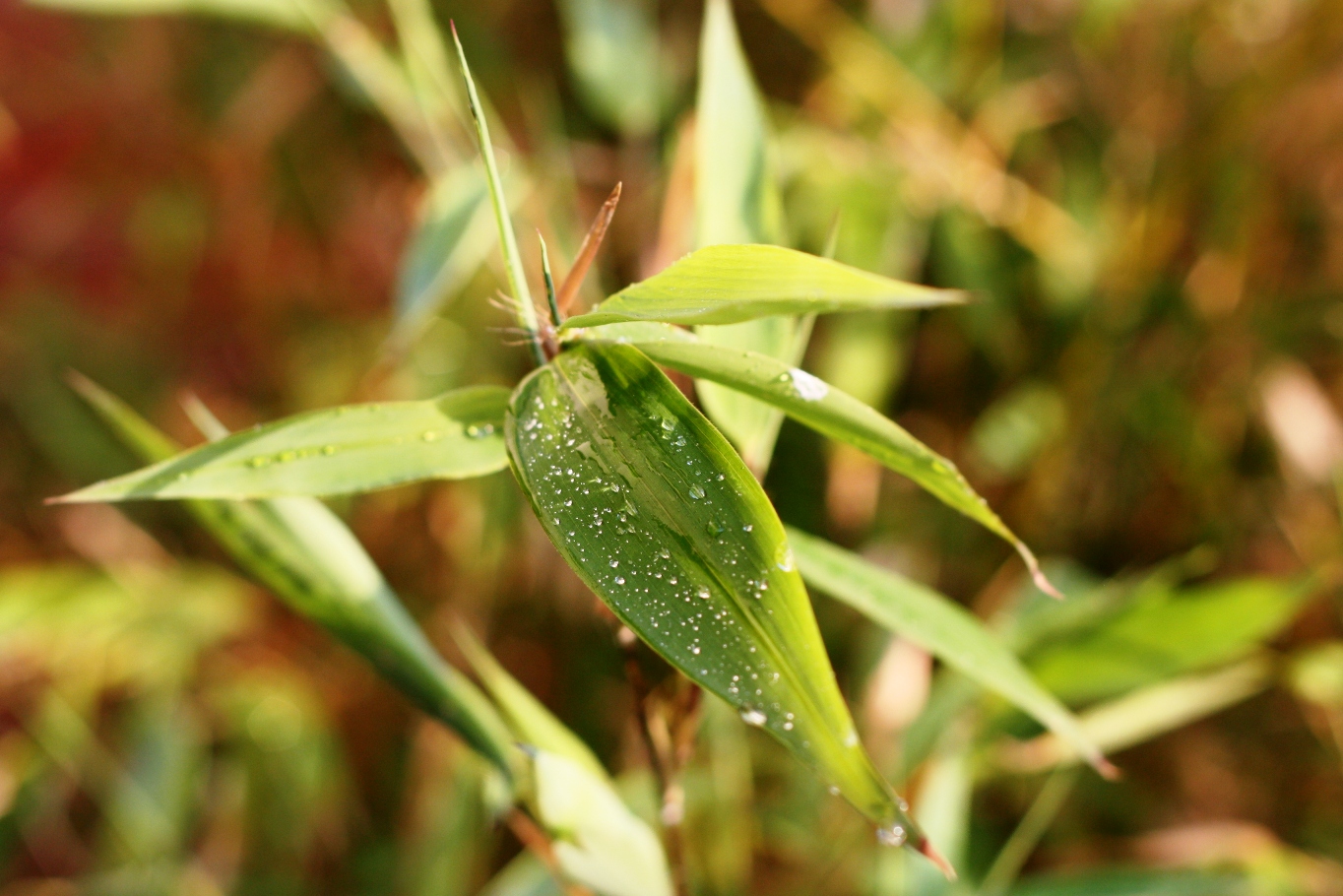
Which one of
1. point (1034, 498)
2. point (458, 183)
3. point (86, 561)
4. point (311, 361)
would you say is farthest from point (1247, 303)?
point (86, 561)

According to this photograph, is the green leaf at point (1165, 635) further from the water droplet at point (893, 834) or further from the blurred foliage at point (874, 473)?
the water droplet at point (893, 834)

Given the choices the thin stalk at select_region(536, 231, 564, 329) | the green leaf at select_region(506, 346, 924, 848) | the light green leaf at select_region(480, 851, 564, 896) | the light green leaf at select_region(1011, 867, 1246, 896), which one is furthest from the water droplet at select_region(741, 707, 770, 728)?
the light green leaf at select_region(1011, 867, 1246, 896)

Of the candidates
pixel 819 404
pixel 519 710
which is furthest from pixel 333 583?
pixel 819 404

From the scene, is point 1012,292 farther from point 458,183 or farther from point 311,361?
point 311,361

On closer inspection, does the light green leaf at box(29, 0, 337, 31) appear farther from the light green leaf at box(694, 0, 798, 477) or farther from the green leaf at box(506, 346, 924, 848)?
the green leaf at box(506, 346, 924, 848)

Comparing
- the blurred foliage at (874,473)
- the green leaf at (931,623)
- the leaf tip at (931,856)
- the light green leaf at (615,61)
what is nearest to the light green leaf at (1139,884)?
the blurred foliage at (874,473)
